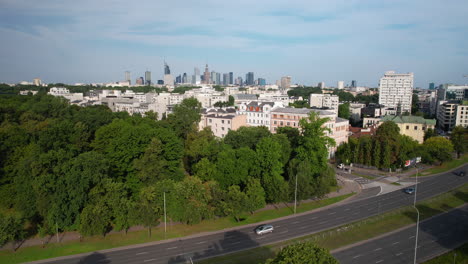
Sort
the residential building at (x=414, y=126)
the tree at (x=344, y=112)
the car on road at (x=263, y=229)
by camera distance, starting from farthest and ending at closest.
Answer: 1. the tree at (x=344, y=112)
2. the residential building at (x=414, y=126)
3. the car on road at (x=263, y=229)

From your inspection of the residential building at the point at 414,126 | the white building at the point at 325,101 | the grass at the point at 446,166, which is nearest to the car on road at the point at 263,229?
the grass at the point at 446,166

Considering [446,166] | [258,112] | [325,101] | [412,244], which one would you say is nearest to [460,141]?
[446,166]

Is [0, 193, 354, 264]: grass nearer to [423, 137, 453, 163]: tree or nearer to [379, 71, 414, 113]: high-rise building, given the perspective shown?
[423, 137, 453, 163]: tree

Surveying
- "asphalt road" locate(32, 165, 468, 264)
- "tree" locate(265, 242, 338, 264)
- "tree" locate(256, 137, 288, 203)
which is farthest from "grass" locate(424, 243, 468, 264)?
"tree" locate(265, 242, 338, 264)

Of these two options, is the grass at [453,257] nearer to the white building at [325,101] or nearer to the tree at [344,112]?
the tree at [344,112]

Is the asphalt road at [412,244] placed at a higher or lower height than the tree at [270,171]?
lower
